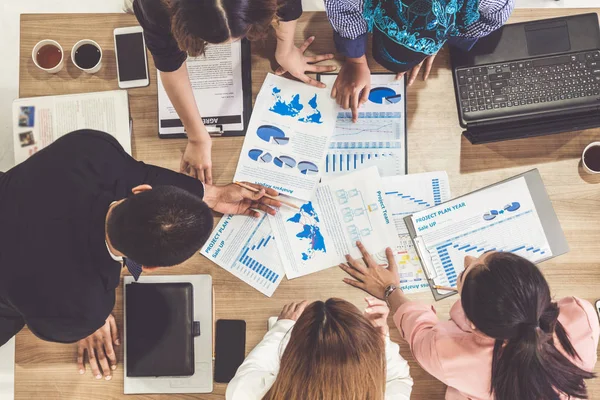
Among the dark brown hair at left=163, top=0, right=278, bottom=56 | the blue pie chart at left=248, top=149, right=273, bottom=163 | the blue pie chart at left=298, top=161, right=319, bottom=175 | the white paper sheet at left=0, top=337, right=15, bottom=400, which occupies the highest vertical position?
the dark brown hair at left=163, top=0, right=278, bottom=56

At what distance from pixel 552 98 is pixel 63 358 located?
1.48 meters

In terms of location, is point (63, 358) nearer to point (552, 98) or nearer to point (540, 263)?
point (540, 263)

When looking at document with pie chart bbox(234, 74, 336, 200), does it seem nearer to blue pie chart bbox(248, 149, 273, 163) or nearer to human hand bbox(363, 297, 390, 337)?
blue pie chart bbox(248, 149, 273, 163)

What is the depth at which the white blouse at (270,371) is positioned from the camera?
1.12 meters

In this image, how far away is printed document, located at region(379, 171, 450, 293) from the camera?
50.9 inches

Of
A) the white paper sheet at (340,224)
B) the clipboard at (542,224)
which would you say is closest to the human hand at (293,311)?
the white paper sheet at (340,224)

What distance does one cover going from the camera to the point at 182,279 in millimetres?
1276

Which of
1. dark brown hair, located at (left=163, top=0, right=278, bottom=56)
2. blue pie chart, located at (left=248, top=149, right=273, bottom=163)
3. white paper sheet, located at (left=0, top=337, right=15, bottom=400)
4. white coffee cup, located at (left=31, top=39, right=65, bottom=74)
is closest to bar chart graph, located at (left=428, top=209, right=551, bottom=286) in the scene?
blue pie chart, located at (left=248, top=149, right=273, bottom=163)

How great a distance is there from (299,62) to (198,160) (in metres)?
0.39

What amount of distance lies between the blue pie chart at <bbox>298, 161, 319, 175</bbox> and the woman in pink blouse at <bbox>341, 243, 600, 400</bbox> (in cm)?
31

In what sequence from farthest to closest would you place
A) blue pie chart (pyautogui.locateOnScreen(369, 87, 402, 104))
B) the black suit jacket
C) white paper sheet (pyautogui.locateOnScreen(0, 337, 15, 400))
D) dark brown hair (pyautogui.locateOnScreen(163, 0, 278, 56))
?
white paper sheet (pyautogui.locateOnScreen(0, 337, 15, 400)) < blue pie chart (pyautogui.locateOnScreen(369, 87, 402, 104)) < the black suit jacket < dark brown hair (pyautogui.locateOnScreen(163, 0, 278, 56))

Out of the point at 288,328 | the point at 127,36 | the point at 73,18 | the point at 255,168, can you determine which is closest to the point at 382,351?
the point at 288,328

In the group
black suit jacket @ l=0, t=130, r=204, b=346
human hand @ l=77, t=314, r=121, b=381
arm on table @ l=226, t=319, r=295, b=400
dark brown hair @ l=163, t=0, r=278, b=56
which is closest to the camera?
dark brown hair @ l=163, t=0, r=278, b=56

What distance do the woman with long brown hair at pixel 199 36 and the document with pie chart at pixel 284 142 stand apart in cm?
8
